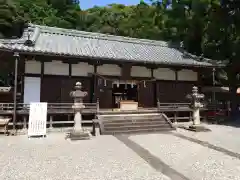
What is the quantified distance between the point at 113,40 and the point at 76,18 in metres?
25.6

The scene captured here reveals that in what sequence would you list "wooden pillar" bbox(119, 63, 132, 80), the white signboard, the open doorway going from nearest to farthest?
1. the white signboard
2. "wooden pillar" bbox(119, 63, 132, 80)
3. the open doorway

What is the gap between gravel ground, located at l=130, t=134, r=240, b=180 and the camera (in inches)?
211

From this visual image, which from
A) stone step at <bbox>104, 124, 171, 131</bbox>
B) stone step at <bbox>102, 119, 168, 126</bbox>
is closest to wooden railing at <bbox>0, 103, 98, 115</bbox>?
stone step at <bbox>102, 119, 168, 126</bbox>

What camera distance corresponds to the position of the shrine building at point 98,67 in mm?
12320

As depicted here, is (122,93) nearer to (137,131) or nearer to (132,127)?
(132,127)

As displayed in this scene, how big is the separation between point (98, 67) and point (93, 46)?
196cm

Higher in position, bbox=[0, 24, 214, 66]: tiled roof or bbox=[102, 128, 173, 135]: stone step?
bbox=[0, 24, 214, 66]: tiled roof

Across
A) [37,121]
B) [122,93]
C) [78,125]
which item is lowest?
[78,125]

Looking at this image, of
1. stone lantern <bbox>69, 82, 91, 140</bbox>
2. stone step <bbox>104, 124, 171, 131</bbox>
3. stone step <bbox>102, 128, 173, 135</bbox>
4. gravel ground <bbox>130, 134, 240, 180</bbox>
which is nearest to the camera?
gravel ground <bbox>130, 134, 240, 180</bbox>

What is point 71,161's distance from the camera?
6.29 metres

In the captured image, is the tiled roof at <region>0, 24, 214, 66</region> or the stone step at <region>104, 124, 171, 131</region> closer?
the stone step at <region>104, 124, 171, 131</region>

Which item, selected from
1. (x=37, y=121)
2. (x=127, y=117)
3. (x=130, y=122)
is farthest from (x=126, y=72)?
(x=37, y=121)

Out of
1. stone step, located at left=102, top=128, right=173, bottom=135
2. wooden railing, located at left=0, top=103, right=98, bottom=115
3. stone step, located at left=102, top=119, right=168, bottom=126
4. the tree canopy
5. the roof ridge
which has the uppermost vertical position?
the tree canopy

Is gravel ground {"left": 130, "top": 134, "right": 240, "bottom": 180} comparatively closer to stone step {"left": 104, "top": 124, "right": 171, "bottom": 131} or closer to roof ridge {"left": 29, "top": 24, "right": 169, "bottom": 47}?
stone step {"left": 104, "top": 124, "right": 171, "bottom": 131}
